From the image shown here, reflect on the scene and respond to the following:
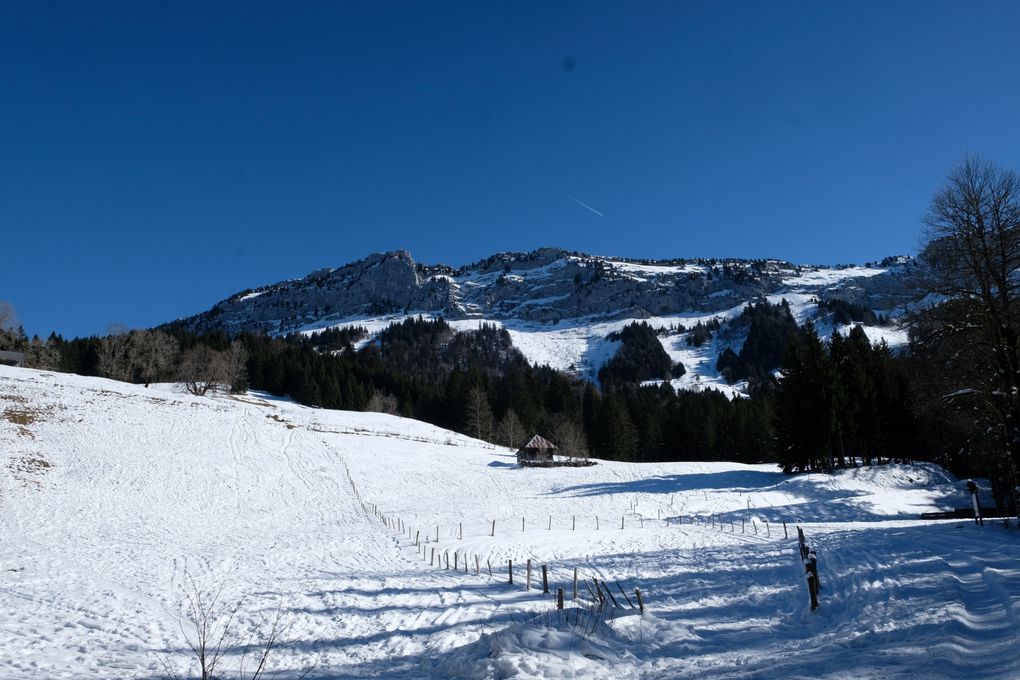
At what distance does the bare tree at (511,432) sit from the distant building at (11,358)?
71847 millimetres

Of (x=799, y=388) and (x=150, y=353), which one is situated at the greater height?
(x=150, y=353)

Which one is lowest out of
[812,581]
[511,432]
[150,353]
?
[812,581]

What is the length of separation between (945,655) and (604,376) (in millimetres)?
188800

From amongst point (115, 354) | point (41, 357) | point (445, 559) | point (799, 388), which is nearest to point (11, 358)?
point (41, 357)

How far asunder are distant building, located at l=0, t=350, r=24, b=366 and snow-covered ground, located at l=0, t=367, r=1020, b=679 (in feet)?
130

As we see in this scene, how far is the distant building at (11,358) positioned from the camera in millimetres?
82688

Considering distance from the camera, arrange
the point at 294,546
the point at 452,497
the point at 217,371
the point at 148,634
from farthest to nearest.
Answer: the point at 217,371, the point at 452,497, the point at 294,546, the point at 148,634

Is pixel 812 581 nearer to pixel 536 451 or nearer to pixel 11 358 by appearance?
pixel 536 451

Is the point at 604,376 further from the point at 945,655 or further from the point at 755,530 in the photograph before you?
the point at 945,655

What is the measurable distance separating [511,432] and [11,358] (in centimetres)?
7424

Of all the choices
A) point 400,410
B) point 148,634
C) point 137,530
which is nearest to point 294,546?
point 137,530

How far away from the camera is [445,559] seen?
23797 millimetres

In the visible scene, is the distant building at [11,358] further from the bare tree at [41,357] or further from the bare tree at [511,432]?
the bare tree at [511,432]

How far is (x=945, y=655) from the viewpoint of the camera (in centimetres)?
786
